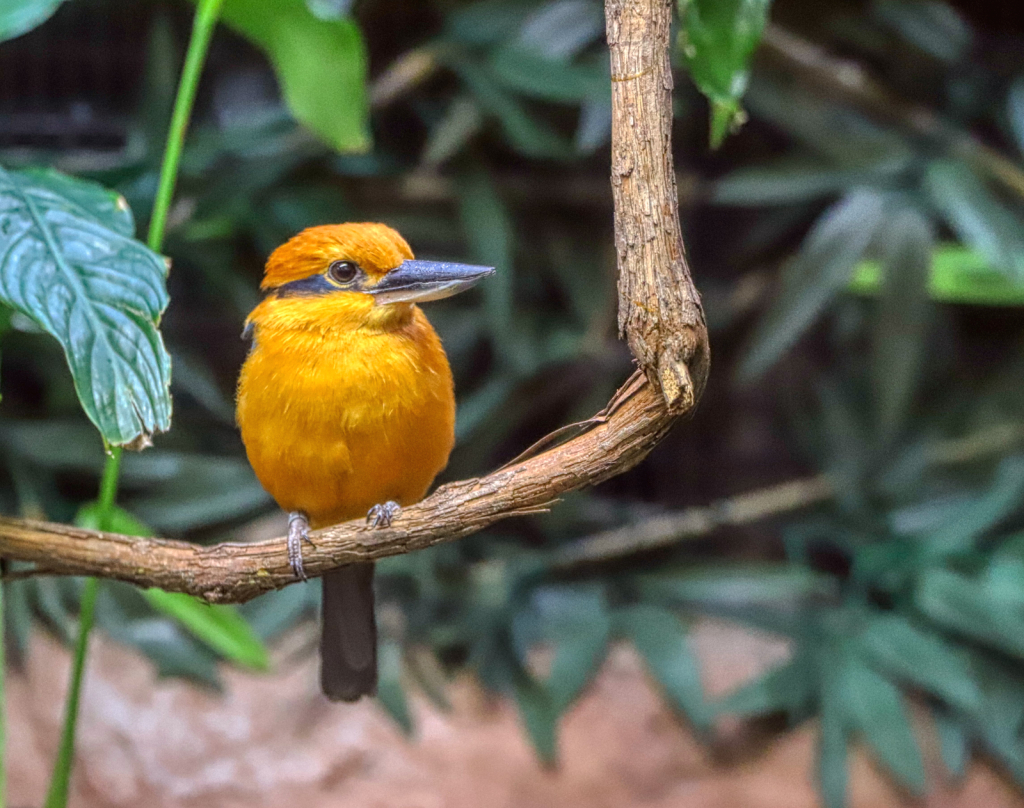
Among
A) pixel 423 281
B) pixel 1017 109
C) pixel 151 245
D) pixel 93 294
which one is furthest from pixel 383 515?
pixel 1017 109

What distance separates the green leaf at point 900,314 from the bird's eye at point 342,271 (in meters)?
1.75

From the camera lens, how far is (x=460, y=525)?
860 millimetres

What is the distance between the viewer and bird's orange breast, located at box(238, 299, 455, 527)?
929mm

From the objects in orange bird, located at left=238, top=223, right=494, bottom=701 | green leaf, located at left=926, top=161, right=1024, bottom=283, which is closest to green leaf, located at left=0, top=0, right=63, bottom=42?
orange bird, located at left=238, top=223, right=494, bottom=701

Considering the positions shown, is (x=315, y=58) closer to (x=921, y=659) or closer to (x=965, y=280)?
(x=965, y=280)

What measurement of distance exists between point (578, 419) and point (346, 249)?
5.02ft

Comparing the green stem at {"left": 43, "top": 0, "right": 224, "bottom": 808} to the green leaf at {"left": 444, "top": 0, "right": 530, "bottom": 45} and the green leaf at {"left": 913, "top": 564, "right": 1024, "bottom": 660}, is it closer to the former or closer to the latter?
the green leaf at {"left": 444, "top": 0, "right": 530, "bottom": 45}

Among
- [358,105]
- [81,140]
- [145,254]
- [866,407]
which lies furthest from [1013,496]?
[81,140]

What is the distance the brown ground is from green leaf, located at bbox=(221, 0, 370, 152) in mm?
1379

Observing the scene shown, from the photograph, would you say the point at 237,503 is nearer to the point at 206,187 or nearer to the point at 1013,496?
the point at 206,187

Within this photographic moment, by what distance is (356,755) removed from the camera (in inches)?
89.3

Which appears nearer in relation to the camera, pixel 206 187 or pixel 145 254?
pixel 145 254

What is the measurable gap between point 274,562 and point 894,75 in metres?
2.41

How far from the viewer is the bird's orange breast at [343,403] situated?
36.6 inches
